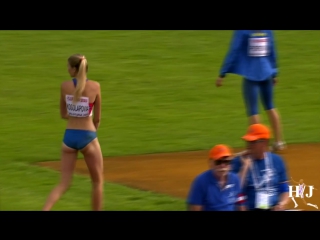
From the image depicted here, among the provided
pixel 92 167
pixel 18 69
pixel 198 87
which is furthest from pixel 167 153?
pixel 18 69

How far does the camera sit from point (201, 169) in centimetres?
1127

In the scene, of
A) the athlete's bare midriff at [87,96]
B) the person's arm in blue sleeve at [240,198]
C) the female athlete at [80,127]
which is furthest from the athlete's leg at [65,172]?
the person's arm in blue sleeve at [240,198]

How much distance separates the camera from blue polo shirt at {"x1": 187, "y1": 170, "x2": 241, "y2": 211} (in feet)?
26.1

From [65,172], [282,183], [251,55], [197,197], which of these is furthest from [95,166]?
[251,55]

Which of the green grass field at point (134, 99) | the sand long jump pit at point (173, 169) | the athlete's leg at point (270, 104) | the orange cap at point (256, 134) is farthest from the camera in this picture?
the athlete's leg at point (270, 104)

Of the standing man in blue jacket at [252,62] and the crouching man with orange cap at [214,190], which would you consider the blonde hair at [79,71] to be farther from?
the standing man in blue jacket at [252,62]

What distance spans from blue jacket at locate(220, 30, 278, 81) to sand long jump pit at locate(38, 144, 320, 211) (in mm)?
1271

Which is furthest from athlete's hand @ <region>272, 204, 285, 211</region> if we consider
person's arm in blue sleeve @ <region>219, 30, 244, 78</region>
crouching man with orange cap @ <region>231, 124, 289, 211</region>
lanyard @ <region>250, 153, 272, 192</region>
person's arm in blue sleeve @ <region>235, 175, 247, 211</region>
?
person's arm in blue sleeve @ <region>219, 30, 244, 78</region>

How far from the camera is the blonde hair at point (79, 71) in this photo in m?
8.69

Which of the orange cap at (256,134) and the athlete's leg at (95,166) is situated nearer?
the orange cap at (256,134)

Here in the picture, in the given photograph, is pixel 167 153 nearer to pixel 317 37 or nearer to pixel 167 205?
pixel 167 205

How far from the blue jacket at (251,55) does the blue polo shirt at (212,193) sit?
385 centimetres

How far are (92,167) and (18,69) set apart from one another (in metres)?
9.54

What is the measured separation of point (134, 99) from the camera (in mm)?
16125
